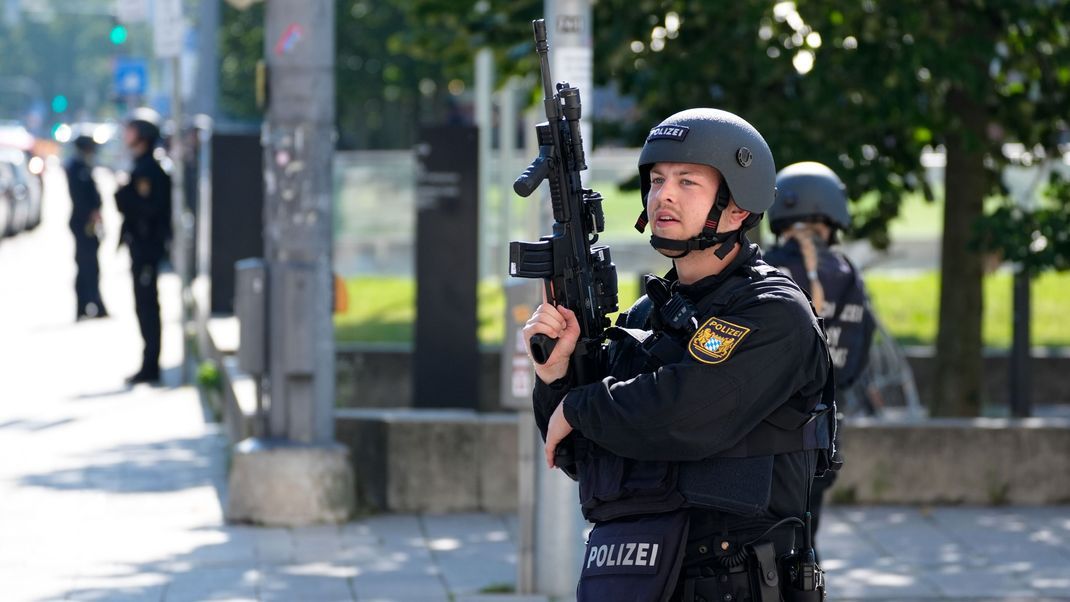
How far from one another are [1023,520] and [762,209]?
5.30 metres

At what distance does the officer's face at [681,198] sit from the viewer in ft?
12.9

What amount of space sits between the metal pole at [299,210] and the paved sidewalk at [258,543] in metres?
0.68

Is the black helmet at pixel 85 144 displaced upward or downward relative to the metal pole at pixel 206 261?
upward

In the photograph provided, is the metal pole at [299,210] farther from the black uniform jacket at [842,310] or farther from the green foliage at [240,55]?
the green foliage at [240,55]

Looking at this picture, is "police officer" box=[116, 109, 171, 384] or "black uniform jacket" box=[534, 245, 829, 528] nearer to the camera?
"black uniform jacket" box=[534, 245, 829, 528]

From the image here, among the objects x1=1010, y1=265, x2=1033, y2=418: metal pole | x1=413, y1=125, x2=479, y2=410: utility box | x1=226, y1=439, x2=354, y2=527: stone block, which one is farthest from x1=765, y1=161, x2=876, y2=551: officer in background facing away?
x1=413, y1=125, x2=479, y2=410: utility box

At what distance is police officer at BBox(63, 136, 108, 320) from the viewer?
54.1 feet

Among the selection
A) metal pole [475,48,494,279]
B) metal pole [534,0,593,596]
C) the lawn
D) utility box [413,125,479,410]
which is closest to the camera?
metal pole [534,0,593,596]

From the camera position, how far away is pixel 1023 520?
880 cm

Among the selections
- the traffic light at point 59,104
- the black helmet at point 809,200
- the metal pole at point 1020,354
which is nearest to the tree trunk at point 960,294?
the metal pole at point 1020,354

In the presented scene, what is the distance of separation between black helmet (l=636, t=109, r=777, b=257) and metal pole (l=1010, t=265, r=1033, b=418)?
683cm

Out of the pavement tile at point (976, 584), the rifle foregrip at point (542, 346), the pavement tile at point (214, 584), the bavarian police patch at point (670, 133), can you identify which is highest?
the bavarian police patch at point (670, 133)

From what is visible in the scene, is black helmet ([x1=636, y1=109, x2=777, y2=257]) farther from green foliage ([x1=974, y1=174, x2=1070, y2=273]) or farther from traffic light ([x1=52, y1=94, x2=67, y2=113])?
traffic light ([x1=52, y1=94, x2=67, y2=113])

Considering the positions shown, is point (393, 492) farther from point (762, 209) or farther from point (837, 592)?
point (762, 209)
